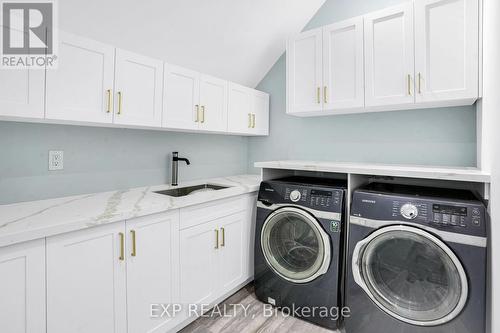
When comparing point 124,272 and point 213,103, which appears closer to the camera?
point 124,272

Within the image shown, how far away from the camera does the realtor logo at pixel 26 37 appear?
4.31 feet

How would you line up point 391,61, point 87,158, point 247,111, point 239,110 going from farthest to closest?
point 247,111 < point 239,110 < point 391,61 < point 87,158

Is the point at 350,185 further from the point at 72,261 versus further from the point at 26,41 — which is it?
the point at 26,41

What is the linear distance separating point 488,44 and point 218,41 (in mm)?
1926

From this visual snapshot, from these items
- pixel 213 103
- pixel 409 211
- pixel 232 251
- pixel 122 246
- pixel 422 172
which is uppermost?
pixel 213 103

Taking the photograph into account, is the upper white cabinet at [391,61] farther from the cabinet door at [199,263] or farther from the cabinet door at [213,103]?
the cabinet door at [199,263]

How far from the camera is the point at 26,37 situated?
1369mm

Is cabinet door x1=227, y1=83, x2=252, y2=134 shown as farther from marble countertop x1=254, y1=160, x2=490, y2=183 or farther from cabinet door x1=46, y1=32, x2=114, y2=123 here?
cabinet door x1=46, y1=32, x2=114, y2=123

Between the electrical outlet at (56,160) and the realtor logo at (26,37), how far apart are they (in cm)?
59

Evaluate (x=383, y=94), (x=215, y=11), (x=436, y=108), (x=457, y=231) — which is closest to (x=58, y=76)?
(x=215, y=11)

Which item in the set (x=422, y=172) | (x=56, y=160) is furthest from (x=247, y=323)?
(x=56, y=160)

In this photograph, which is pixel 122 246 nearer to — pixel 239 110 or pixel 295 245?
pixel 295 245

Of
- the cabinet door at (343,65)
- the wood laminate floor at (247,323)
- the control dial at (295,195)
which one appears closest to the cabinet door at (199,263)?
the wood laminate floor at (247,323)

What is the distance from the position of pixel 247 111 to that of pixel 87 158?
1.55m
